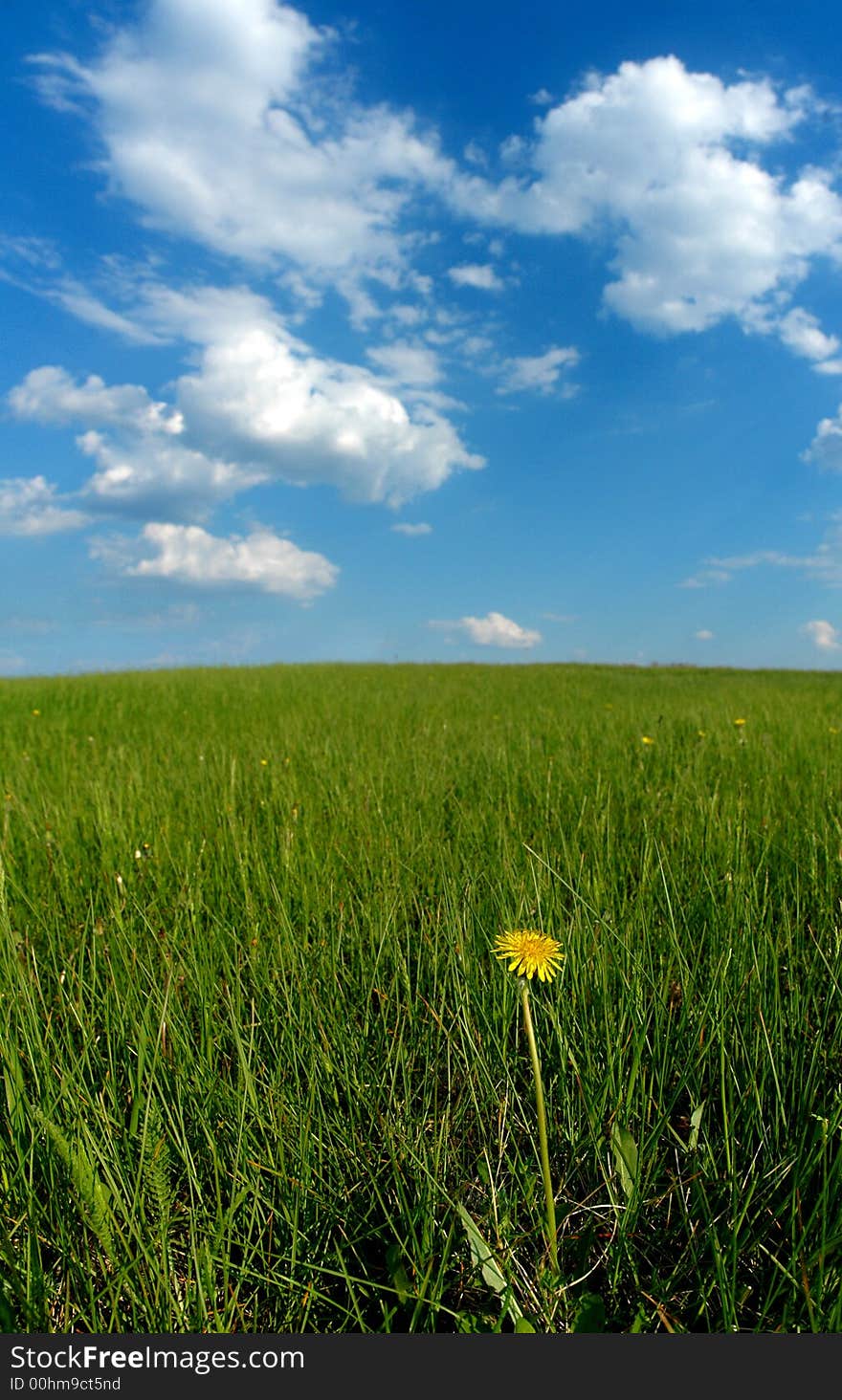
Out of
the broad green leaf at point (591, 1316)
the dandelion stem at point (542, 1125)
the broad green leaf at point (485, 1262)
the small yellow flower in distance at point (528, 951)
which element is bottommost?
the broad green leaf at point (591, 1316)

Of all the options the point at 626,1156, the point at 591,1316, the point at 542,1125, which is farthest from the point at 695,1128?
the point at 542,1125

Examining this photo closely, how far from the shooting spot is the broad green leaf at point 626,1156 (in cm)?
129

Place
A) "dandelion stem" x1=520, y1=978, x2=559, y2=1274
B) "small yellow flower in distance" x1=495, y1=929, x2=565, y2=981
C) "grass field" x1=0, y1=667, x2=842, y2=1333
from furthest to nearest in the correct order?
"grass field" x1=0, y1=667, x2=842, y2=1333 < "small yellow flower in distance" x1=495, y1=929, x2=565, y2=981 < "dandelion stem" x1=520, y1=978, x2=559, y2=1274

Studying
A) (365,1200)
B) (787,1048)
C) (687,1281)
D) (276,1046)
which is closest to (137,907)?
(276,1046)

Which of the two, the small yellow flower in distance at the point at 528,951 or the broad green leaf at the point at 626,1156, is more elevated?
the small yellow flower in distance at the point at 528,951

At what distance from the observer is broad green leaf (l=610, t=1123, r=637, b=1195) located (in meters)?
1.29

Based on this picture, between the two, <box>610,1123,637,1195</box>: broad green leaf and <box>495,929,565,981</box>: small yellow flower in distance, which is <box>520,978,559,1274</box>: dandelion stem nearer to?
<box>495,929,565,981</box>: small yellow flower in distance

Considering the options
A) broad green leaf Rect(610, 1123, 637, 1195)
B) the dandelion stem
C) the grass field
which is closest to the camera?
the dandelion stem

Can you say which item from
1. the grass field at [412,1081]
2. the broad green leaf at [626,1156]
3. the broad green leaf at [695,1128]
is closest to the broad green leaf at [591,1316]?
the grass field at [412,1081]

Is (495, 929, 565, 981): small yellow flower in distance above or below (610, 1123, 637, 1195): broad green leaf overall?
above

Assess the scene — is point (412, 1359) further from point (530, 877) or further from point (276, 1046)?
point (530, 877)

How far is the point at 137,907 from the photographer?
2.12 m

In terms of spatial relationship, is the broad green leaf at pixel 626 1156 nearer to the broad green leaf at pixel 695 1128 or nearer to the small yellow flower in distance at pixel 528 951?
the broad green leaf at pixel 695 1128

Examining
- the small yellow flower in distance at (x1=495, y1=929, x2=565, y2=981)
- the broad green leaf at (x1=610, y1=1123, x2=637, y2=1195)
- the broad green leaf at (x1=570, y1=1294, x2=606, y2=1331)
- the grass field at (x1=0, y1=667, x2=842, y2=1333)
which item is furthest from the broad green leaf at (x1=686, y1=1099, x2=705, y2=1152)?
the small yellow flower in distance at (x1=495, y1=929, x2=565, y2=981)
